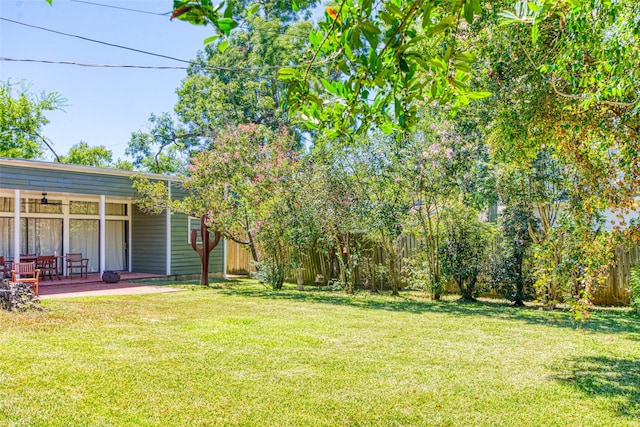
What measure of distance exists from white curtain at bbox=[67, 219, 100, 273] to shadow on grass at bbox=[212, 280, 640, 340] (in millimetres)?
5130

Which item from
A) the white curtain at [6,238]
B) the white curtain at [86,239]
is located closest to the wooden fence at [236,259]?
the white curtain at [86,239]

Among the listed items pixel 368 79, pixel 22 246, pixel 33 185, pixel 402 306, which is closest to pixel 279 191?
pixel 402 306

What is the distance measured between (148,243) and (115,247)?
1.22 m

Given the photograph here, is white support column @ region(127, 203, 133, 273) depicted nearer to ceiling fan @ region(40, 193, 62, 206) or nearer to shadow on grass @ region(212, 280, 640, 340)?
ceiling fan @ region(40, 193, 62, 206)

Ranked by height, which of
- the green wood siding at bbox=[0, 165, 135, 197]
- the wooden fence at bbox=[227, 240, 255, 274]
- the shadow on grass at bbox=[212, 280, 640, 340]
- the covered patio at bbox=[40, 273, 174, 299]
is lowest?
the shadow on grass at bbox=[212, 280, 640, 340]

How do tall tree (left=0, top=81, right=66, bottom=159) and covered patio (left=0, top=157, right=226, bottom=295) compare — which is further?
tall tree (left=0, top=81, right=66, bottom=159)

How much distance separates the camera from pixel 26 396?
399cm

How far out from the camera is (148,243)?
1589 cm

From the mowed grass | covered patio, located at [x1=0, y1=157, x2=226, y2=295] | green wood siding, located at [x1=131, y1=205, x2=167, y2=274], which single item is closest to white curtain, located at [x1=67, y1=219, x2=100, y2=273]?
covered patio, located at [x1=0, y1=157, x2=226, y2=295]

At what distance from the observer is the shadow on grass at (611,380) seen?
160 inches

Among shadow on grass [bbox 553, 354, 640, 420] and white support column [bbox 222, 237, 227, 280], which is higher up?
white support column [bbox 222, 237, 227, 280]

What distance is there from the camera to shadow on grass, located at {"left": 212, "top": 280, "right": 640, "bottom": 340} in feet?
25.6

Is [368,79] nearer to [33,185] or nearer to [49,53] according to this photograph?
[33,185]

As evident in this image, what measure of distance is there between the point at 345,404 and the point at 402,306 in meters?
5.92
